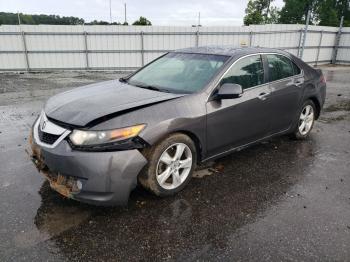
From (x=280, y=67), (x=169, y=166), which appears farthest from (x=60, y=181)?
(x=280, y=67)

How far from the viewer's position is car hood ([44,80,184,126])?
3094 millimetres

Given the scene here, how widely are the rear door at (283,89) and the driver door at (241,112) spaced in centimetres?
16

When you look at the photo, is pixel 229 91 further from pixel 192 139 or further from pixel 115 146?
pixel 115 146

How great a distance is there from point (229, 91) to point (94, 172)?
1.74 meters

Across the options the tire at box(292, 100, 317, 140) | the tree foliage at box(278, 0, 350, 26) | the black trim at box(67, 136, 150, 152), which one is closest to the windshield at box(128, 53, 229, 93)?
the black trim at box(67, 136, 150, 152)

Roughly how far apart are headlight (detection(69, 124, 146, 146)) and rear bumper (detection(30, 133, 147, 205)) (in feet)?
0.32

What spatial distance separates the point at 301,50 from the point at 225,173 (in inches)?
620

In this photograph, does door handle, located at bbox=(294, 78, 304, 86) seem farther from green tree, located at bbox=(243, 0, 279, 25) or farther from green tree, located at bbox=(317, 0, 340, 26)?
green tree, located at bbox=(317, 0, 340, 26)

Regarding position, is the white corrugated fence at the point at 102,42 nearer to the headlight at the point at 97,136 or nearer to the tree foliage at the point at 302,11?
the headlight at the point at 97,136

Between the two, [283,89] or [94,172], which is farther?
[283,89]

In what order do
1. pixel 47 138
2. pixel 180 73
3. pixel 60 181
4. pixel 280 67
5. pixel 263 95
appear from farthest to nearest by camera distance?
1. pixel 280 67
2. pixel 263 95
3. pixel 180 73
4. pixel 47 138
5. pixel 60 181

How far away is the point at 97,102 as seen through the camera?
3.39 m

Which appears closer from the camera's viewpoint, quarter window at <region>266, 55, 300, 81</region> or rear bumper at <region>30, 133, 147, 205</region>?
rear bumper at <region>30, 133, 147, 205</region>

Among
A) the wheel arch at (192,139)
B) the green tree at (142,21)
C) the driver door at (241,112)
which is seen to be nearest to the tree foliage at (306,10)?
the green tree at (142,21)
